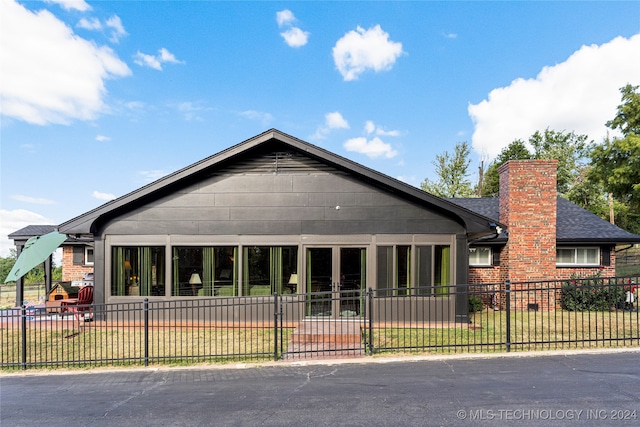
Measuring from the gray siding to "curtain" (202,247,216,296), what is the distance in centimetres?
59

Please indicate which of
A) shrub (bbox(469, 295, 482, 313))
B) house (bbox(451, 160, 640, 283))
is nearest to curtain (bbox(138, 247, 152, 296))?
shrub (bbox(469, 295, 482, 313))

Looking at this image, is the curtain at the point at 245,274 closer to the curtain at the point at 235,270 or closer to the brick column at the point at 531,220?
the curtain at the point at 235,270

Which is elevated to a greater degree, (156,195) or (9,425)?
(156,195)

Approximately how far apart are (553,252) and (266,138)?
10247 millimetres

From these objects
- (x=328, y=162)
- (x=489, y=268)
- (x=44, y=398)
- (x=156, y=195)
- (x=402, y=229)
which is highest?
(x=328, y=162)

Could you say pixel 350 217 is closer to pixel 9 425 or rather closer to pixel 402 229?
pixel 402 229

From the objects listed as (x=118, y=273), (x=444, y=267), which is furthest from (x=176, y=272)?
(x=444, y=267)

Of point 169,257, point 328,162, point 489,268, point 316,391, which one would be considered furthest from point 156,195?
point 489,268

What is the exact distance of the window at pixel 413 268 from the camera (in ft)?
34.2

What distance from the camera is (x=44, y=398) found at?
549cm

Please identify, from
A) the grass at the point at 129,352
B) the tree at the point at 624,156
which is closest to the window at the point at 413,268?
the grass at the point at 129,352

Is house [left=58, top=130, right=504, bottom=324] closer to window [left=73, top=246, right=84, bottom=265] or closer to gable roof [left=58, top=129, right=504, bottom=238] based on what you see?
gable roof [left=58, top=129, right=504, bottom=238]

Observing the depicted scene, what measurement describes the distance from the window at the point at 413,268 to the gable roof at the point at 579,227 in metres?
3.65

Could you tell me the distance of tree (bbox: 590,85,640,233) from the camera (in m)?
23.5
